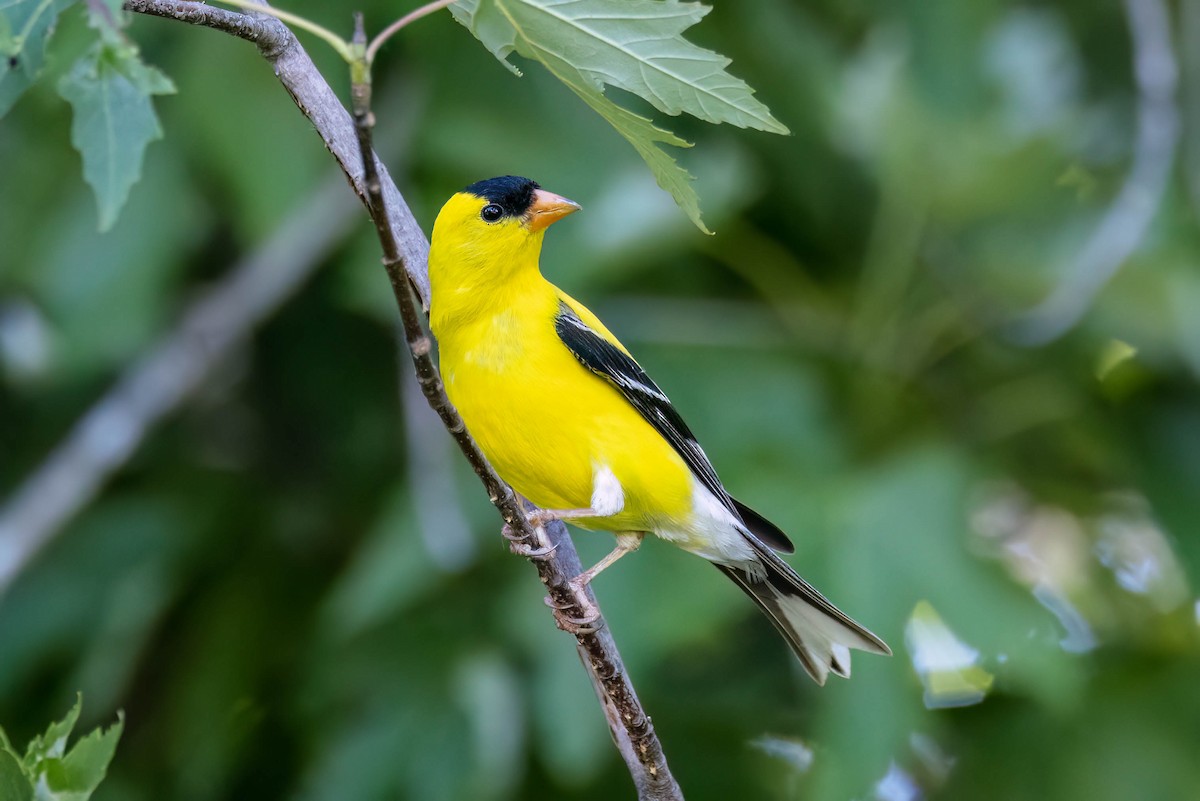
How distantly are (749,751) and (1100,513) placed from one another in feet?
5.33

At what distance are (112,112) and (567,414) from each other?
135 centimetres

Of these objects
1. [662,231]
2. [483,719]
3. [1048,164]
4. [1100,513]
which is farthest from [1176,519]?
[483,719]

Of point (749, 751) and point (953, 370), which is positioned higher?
point (953, 370)

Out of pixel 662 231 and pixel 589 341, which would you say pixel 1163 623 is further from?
pixel 589 341

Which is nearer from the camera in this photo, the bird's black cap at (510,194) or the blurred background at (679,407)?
the bird's black cap at (510,194)

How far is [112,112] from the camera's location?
1448mm

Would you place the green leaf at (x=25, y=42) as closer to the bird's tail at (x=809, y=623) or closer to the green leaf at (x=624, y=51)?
the green leaf at (x=624, y=51)

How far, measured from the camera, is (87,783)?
1.69 m

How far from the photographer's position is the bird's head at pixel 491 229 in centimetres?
267

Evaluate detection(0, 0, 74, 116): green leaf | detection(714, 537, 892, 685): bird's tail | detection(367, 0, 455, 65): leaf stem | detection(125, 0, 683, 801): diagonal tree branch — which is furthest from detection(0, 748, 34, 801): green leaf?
detection(714, 537, 892, 685): bird's tail

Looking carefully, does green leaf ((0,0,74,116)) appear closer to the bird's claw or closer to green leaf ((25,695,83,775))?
green leaf ((25,695,83,775))

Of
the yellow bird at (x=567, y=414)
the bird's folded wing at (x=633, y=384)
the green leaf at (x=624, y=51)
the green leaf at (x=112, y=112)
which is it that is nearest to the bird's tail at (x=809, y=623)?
the yellow bird at (x=567, y=414)

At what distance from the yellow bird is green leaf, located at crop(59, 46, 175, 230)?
1.18 m

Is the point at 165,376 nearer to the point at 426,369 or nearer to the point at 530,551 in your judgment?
the point at 530,551
